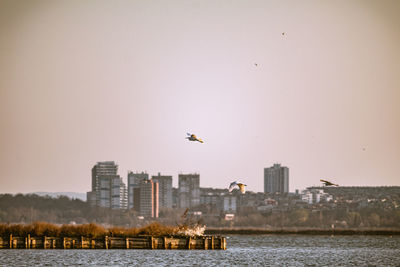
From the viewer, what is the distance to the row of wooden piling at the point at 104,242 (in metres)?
98.5

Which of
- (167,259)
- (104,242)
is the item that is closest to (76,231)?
(104,242)

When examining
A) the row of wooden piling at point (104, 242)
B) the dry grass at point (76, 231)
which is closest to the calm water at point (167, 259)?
the row of wooden piling at point (104, 242)

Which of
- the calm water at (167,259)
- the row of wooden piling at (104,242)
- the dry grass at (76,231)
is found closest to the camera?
the calm water at (167,259)

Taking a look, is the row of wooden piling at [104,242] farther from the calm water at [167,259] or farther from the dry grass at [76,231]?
the dry grass at [76,231]

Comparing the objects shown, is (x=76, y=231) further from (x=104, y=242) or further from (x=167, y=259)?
(x=167, y=259)

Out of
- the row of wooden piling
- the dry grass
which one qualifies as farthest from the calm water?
the dry grass

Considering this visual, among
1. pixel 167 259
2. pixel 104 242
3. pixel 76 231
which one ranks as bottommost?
pixel 167 259

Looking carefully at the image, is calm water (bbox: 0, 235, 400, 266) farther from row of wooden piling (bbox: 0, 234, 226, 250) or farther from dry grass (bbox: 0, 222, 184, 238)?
dry grass (bbox: 0, 222, 184, 238)

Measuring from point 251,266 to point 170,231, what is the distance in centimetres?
1444

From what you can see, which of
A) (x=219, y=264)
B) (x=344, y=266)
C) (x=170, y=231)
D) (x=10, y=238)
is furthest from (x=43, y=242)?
(x=344, y=266)

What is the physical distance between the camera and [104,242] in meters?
99.5

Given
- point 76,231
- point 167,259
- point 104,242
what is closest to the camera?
point 167,259

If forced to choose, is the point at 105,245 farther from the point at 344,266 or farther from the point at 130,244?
the point at 344,266

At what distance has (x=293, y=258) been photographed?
10300 centimetres
